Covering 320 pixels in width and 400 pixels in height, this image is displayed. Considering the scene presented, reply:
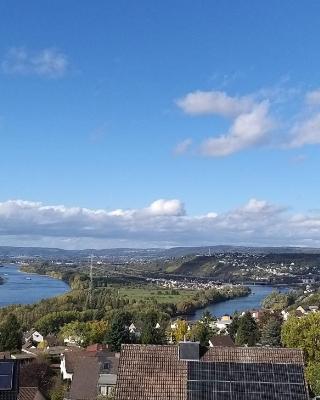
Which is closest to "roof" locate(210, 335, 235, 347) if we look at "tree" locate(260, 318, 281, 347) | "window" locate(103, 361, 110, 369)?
"tree" locate(260, 318, 281, 347)

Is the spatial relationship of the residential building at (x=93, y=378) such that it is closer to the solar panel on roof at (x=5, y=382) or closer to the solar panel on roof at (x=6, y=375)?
the solar panel on roof at (x=6, y=375)

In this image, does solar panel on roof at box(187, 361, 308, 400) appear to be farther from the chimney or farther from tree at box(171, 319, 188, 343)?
tree at box(171, 319, 188, 343)

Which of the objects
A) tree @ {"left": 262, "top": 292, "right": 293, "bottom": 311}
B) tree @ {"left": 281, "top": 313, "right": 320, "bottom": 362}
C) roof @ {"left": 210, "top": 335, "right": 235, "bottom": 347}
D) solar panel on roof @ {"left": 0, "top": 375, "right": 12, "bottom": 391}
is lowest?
tree @ {"left": 262, "top": 292, "right": 293, "bottom": 311}

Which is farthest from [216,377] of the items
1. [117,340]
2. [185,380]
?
[117,340]

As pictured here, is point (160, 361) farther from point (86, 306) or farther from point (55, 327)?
point (86, 306)

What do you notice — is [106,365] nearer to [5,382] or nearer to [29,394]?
[29,394]

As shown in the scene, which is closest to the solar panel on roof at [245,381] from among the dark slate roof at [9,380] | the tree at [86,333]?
the dark slate roof at [9,380]
